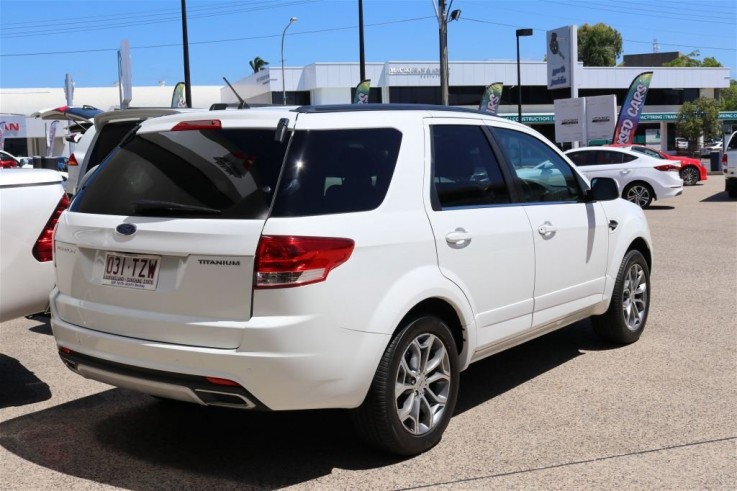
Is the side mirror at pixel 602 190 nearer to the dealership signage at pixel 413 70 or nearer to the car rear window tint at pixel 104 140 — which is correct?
the car rear window tint at pixel 104 140

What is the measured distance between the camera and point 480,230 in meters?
4.54

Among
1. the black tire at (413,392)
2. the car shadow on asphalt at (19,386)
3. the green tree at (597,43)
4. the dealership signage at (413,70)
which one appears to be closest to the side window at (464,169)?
the black tire at (413,392)

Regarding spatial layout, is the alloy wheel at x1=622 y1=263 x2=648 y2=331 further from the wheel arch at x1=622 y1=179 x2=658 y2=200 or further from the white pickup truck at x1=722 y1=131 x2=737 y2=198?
the white pickup truck at x1=722 y1=131 x2=737 y2=198

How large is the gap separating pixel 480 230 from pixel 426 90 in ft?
185

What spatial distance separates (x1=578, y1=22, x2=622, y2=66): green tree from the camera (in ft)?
299

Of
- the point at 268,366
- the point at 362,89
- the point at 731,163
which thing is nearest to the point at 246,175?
the point at 268,366

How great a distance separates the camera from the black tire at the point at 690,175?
27922 mm

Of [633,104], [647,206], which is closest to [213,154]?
[647,206]

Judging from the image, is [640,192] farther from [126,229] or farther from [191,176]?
[126,229]

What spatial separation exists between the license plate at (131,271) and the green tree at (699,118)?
64.4m

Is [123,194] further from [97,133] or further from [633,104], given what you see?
[633,104]

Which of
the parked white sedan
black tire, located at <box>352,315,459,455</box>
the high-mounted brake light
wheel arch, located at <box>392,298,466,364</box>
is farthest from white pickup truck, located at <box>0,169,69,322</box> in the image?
the parked white sedan

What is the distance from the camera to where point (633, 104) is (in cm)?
3072

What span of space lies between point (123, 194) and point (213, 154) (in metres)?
0.59
